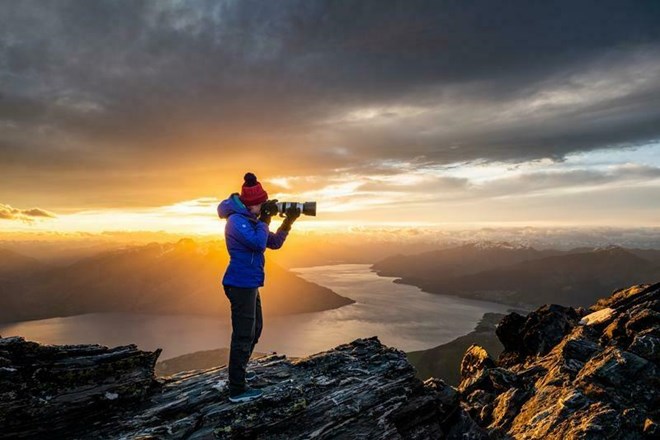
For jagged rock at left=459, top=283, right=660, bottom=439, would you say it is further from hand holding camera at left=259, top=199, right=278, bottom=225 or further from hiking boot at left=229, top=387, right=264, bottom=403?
hand holding camera at left=259, top=199, right=278, bottom=225

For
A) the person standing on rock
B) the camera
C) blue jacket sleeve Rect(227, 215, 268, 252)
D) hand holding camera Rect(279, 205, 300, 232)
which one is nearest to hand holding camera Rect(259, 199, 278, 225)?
the camera

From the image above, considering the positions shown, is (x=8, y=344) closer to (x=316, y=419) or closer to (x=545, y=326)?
(x=316, y=419)

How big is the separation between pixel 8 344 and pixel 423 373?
632ft

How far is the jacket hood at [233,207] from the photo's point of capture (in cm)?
1139

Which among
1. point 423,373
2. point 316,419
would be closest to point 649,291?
point 316,419

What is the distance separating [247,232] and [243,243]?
1.25ft

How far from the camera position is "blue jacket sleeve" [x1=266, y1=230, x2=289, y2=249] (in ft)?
40.0

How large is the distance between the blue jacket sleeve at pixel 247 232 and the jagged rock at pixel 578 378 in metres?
12.9

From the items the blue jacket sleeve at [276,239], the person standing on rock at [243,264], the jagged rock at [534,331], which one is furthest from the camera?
the jagged rock at [534,331]

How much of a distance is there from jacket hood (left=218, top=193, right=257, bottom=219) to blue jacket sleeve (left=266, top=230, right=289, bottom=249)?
107 cm

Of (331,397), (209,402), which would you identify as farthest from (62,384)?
(331,397)

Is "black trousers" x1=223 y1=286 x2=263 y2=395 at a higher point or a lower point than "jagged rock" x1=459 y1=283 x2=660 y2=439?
higher

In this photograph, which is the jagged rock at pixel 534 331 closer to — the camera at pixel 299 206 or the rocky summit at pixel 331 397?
the rocky summit at pixel 331 397

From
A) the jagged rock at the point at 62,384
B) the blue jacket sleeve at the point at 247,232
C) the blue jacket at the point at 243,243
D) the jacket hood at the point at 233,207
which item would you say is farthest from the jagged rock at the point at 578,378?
the jagged rock at the point at 62,384
